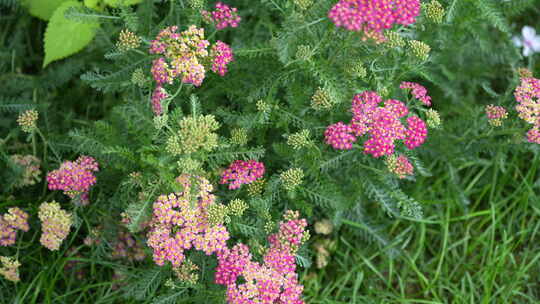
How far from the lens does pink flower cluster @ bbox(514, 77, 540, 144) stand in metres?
2.98

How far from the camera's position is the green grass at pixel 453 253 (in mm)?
3666

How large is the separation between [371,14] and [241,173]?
3.59 ft

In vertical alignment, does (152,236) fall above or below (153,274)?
above

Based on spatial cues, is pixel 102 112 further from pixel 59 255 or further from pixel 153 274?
pixel 153 274

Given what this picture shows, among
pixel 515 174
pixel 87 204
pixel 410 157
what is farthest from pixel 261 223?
pixel 515 174

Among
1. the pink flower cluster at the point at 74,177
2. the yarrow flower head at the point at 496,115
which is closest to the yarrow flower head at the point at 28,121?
the pink flower cluster at the point at 74,177

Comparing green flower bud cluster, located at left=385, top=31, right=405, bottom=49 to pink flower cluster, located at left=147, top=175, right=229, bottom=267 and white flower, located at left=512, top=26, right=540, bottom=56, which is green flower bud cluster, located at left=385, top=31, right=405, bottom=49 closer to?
pink flower cluster, located at left=147, top=175, right=229, bottom=267

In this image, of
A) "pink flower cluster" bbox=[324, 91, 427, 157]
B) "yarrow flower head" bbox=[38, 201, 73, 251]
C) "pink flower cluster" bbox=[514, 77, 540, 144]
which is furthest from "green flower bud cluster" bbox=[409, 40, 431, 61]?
"yarrow flower head" bbox=[38, 201, 73, 251]

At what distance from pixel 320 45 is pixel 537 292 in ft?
8.77

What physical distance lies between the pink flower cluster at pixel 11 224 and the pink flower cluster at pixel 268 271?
4.24 ft

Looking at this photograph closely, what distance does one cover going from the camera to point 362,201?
12.3 ft

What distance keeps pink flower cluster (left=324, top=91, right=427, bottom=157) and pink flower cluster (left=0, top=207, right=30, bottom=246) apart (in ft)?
6.26

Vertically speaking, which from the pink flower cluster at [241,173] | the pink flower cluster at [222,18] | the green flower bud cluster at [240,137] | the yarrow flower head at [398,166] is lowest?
the pink flower cluster at [241,173]

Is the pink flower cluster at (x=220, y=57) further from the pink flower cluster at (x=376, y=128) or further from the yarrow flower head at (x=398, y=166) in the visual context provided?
the yarrow flower head at (x=398, y=166)
